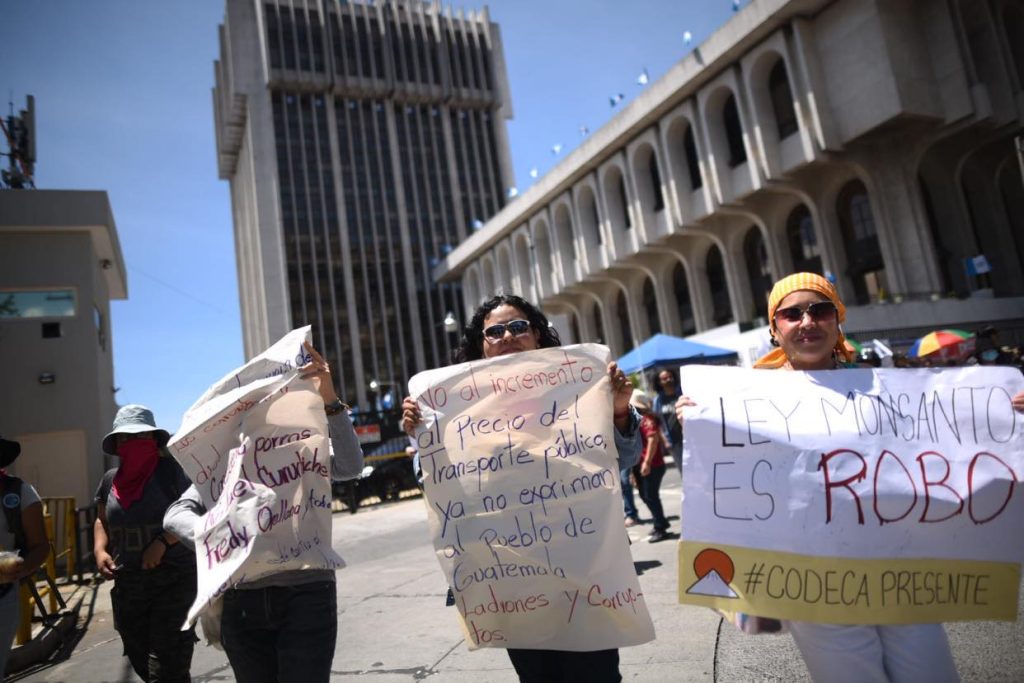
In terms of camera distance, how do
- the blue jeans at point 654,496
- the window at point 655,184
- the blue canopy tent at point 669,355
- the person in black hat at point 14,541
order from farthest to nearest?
the window at point 655,184, the blue canopy tent at point 669,355, the blue jeans at point 654,496, the person in black hat at point 14,541

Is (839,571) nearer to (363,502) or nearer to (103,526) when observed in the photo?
(103,526)

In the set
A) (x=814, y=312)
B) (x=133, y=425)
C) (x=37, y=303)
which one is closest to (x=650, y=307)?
(x=37, y=303)

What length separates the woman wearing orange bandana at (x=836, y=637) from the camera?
76.4 inches

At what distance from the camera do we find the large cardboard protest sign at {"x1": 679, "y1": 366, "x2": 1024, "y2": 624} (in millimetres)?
2074

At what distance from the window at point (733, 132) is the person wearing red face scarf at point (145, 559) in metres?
27.9

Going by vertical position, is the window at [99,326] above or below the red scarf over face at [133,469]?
above

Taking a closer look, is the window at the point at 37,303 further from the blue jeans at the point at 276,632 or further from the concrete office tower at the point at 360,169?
the concrete office tower at the point at 360,169

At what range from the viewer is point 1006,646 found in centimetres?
338

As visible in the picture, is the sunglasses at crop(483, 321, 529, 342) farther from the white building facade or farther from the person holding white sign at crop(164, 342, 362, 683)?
the white building facade

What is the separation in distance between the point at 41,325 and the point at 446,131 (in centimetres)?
6143

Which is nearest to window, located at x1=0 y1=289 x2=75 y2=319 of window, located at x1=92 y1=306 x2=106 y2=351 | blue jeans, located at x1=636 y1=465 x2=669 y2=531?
window, located at x1=92 y1=306 x2=106 y2=351

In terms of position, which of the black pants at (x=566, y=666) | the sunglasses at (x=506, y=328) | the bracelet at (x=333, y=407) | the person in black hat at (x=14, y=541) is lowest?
the black pants at (x=566, y=666)

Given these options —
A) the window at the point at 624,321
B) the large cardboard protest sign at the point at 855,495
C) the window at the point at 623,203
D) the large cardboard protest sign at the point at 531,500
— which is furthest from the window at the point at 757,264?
Answer: the large cardboard protest sign at the point at 531,500

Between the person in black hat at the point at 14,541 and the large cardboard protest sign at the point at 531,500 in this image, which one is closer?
the large cardboard protest sign at the point at 531,500
